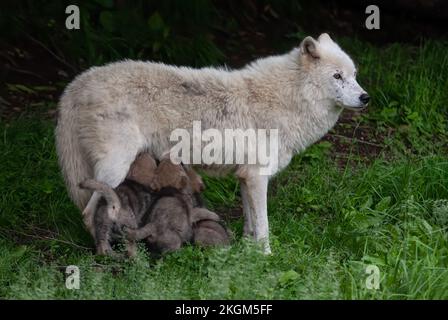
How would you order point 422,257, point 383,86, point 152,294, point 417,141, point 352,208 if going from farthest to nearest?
point 383,86 < point 417,141 < point 352,208 < point 422,257 < point 152,294

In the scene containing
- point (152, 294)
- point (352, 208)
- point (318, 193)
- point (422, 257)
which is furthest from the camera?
point (318, 193)

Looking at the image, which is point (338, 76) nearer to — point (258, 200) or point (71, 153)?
→ point (258, 200)

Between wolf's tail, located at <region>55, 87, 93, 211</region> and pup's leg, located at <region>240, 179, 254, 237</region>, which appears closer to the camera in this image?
wolf's tail, located at <region>55, 87, 93, 211</region>

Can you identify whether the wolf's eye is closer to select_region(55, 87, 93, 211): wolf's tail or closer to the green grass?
the green grass

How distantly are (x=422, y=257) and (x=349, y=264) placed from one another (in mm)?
492

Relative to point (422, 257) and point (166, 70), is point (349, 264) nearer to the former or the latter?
point (422, 257)

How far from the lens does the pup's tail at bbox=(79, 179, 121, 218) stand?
6668mm

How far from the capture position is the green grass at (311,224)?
5.97 m

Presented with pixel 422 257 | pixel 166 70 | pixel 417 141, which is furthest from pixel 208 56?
pixel 422 257

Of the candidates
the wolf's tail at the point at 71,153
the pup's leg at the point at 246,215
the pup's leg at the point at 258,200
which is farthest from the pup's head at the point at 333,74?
the wolf's tail at the point at 71,153

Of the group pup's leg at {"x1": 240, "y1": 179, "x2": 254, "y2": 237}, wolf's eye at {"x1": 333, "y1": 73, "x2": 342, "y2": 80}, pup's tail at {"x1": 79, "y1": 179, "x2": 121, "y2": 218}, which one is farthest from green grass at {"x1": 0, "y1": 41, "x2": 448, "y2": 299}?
wolf's eye at {"x1": 333, "y1": 73, "x2": 342, "y2": 80}

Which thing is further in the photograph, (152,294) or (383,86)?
(383,86)

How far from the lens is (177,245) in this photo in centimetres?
689

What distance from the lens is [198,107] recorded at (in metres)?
7.21
